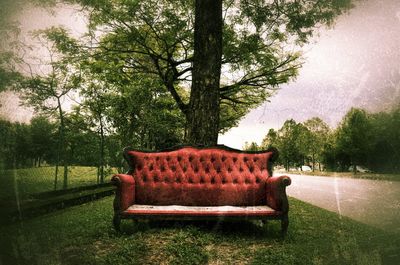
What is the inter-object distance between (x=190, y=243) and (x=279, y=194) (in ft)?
5.02

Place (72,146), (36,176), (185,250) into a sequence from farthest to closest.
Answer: (36,176) → (72,146) → (185,250)

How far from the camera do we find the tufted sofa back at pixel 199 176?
5246mm

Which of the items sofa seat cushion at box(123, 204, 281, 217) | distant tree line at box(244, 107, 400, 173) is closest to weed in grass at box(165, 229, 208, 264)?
sofa seat cushion at box(123, 204, 281, 217)

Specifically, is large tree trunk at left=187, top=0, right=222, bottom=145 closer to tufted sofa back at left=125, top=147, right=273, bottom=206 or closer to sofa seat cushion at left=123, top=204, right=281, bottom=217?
tufted sofa back at left=125, top=147, right=273, bottom=206

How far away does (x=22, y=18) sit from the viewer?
11.1 metres

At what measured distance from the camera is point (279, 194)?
477 centimetres

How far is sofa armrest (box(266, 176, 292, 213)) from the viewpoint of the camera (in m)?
4.72

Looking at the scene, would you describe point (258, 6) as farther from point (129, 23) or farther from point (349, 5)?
point (129, 23)

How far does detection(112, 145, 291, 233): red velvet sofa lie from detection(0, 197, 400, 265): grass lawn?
0.37 meters

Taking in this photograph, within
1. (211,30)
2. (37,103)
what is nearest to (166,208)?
(211,30)

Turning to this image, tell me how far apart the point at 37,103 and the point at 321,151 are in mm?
53290

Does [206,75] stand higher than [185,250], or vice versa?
[206,75]

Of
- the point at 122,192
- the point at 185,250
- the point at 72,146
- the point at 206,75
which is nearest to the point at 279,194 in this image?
the point at 185,250

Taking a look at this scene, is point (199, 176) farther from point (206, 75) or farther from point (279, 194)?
point (206, 75)
